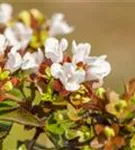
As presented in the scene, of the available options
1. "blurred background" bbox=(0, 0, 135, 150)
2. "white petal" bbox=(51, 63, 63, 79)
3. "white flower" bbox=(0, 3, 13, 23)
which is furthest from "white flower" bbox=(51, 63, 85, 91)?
"blurred background" bbox=(0, 0, 135, 150)

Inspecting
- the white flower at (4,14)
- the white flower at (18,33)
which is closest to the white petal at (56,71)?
the white flower at (18,33)

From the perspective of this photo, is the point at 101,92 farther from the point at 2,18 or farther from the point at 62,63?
the point at 2,18

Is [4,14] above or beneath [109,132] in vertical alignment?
above

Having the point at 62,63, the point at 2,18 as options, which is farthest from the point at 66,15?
the point at 62,63

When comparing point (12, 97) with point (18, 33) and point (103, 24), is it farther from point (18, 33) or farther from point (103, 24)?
point (103, 24)

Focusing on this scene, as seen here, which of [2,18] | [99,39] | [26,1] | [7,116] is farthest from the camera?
[26,1]

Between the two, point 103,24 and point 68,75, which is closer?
point 68,75

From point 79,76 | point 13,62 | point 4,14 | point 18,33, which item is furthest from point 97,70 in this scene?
point 4,14
